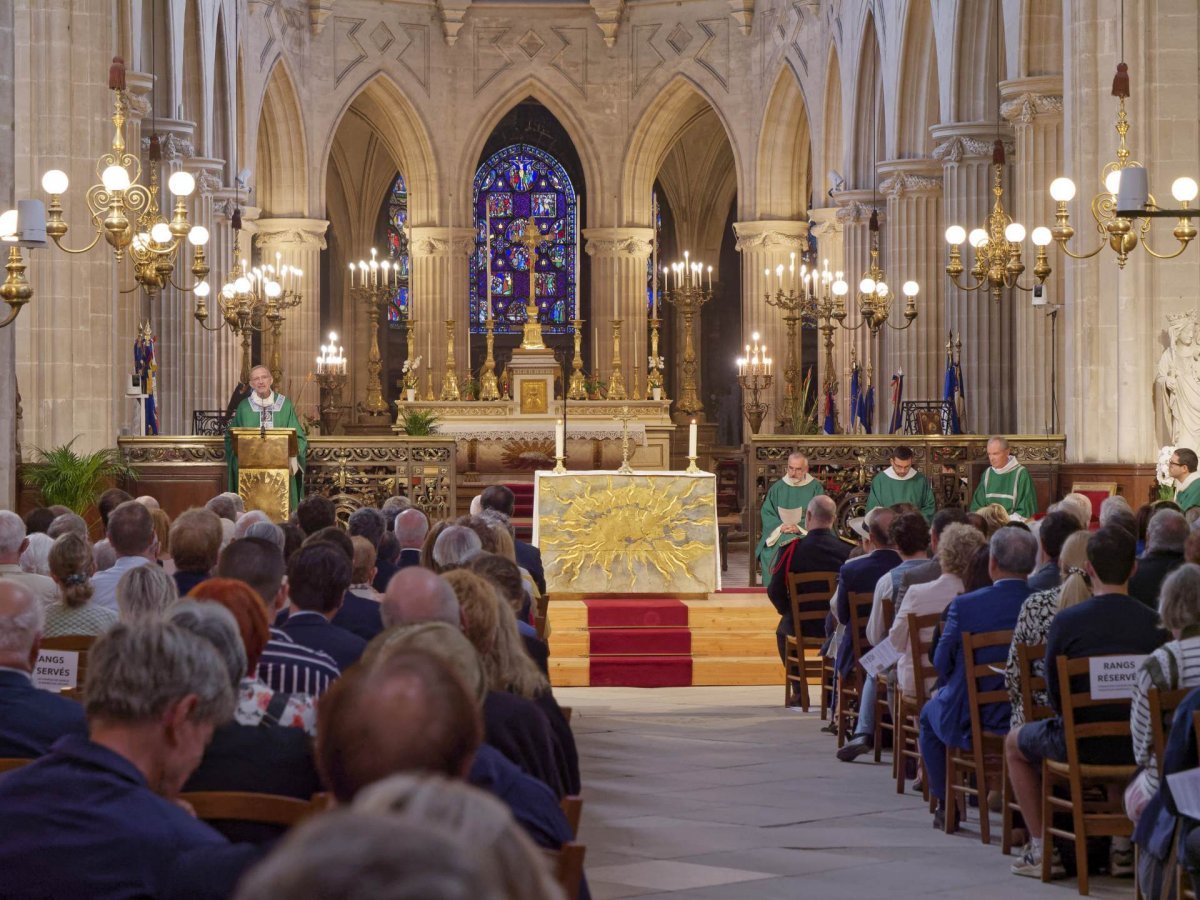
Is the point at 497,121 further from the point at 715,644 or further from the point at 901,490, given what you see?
the point at 715,644

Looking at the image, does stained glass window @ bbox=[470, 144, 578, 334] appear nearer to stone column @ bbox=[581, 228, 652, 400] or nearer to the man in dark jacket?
stone column @ bbox=[581, 228, 652, 400]

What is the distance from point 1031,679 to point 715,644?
631 cm

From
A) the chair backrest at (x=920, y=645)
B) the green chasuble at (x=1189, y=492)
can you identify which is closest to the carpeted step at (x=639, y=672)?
the green chasuble at (x=1189, y=492)

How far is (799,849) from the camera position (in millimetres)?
6902

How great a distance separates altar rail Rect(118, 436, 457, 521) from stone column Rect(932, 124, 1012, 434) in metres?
6.97

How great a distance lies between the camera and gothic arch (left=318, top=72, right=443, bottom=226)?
3139cm

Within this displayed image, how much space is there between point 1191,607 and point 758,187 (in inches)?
1015

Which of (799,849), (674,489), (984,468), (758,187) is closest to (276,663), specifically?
(799,849)

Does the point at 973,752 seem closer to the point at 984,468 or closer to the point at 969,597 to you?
the point at 969,597

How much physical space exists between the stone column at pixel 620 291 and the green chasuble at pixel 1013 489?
17585 millimetres

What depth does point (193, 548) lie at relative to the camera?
21.2ft

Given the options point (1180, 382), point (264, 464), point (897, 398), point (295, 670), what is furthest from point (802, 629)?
point (897, 398)

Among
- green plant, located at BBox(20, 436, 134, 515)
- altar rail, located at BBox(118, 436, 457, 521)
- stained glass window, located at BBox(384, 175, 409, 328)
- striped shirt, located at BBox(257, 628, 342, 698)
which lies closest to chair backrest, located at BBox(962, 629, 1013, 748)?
striped shirt, located at BBox(257, 628, 342, 698)

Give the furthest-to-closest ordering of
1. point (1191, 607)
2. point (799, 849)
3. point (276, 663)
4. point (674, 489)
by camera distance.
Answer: point (674, 489)
point (799, 849)
point (1191, 607)
point (276, 663)
